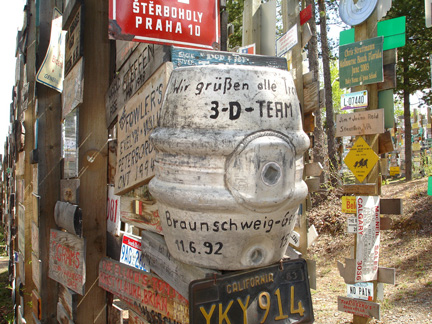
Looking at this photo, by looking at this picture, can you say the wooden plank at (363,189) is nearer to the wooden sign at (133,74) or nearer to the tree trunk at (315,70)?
the wooden sign at (133,74)

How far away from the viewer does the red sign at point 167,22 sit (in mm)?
1893

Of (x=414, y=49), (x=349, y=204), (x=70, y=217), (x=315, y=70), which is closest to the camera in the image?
(x=70, y=217)

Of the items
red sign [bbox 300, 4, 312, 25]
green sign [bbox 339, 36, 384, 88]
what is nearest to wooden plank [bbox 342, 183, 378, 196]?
green sign [bbox 339, 36, 384, 88]

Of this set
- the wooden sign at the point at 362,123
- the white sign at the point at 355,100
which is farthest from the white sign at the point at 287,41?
the wooden sign at the point at 362,123

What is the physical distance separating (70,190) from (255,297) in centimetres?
162

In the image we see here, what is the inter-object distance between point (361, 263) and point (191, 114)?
3706mm

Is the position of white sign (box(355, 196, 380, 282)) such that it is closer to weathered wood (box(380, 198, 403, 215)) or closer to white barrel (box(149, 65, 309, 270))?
weathered wood (box(380, 198, 403, 215))

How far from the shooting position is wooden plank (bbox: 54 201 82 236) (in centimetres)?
243

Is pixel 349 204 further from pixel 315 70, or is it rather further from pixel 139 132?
pixel 315 70

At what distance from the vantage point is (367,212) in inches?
176

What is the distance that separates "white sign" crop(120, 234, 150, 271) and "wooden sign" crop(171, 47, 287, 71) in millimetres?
1032

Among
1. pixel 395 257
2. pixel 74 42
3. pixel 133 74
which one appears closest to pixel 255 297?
pixel 133 74

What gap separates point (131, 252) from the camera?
2365mm

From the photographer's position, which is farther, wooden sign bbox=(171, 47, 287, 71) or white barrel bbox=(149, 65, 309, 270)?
wooden sign bbox=(171, 47, 287, 71)
